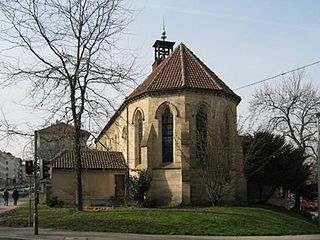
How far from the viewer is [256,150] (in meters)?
37.1

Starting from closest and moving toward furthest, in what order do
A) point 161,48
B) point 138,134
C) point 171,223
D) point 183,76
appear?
point 171,223 < point 183,76 < point 138,134 < point 161,48

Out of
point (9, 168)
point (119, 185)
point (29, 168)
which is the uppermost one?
point (29, 168)

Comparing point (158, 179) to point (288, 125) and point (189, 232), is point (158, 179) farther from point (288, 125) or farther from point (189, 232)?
point (288, 125)

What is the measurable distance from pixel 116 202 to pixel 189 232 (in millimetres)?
15246

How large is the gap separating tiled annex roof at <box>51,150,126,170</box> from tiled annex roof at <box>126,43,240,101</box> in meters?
5.42

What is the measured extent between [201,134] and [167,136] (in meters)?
2.67

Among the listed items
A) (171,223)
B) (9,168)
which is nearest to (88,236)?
(171,223)

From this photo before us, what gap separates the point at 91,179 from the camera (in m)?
37.0

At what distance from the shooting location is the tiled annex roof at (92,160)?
36.6 m

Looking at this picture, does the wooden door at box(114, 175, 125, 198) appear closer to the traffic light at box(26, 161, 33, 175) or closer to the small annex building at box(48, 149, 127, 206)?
the small annex building at box(48, 149, 127, 206)

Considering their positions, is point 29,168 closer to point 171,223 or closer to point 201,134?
point 171,223

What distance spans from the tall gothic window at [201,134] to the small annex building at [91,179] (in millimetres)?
7226

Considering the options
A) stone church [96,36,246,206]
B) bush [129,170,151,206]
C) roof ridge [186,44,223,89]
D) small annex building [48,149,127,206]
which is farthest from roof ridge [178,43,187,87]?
small annex building [48,149,127,206]

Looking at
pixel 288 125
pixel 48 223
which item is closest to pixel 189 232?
pixel 48 223
